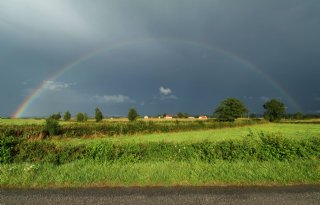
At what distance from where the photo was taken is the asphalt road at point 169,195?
22.9ft

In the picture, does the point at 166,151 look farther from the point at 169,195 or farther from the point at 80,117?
the point at 80,117

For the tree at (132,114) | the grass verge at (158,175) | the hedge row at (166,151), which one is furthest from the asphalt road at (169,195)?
the tree at (132,114)

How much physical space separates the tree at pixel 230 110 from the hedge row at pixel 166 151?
5071 inches

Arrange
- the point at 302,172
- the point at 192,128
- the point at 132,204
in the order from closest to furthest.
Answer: the point at 132,204, the point at 302,172, the point at 192,128

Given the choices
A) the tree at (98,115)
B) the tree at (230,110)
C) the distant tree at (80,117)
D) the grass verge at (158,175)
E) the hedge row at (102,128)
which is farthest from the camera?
the tree at (230,110)

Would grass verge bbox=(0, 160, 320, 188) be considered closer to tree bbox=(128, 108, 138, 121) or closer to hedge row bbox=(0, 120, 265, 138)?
hedge row bbox=(0, 120, 265, 138)

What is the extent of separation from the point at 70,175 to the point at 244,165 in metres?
6.20

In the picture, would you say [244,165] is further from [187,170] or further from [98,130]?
[98,130]

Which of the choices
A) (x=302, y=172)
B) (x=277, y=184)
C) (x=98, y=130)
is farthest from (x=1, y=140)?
(x=98, y=130)

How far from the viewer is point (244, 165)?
10.4 metres

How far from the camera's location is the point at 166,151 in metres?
12.3

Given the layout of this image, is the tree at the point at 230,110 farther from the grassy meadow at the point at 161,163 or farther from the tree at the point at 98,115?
the grassy meadow at the point at 161,163

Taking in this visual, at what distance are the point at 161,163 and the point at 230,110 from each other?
133292mm

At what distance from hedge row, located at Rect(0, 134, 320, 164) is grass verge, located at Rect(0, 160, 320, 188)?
1.31 metres
